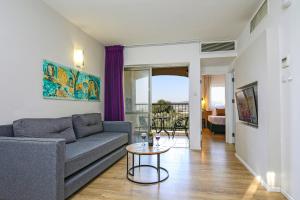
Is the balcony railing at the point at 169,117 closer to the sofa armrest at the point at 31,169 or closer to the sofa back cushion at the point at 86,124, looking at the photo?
the sofa back cushion at the point at 86,124

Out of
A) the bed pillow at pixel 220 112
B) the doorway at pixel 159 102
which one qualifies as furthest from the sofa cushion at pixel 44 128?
the bed pillow at pixel 220 112

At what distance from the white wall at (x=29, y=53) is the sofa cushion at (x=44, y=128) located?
22cm

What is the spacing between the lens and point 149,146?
2854 millimetres

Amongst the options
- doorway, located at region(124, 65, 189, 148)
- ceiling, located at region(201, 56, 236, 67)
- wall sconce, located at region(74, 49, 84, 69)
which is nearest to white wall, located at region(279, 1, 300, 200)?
doorway, located at region(124, 65, 189, 148)

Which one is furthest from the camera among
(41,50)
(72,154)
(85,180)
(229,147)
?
(229,147)

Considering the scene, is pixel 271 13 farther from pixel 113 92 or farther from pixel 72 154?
pixel 113 92

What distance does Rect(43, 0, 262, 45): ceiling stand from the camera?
2842 mm

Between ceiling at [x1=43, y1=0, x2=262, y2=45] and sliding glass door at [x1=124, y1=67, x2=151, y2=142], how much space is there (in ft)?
3.29

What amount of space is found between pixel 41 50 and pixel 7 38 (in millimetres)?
546

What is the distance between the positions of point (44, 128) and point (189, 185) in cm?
206

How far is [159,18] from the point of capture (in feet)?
10.8

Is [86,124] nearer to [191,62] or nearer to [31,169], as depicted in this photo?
[31,169]

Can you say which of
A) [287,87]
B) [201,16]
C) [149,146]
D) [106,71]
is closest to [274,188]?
[287,87]

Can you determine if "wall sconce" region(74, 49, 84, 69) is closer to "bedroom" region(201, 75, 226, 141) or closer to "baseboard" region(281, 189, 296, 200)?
"baseboard" region(281, 189, 296, 200)
